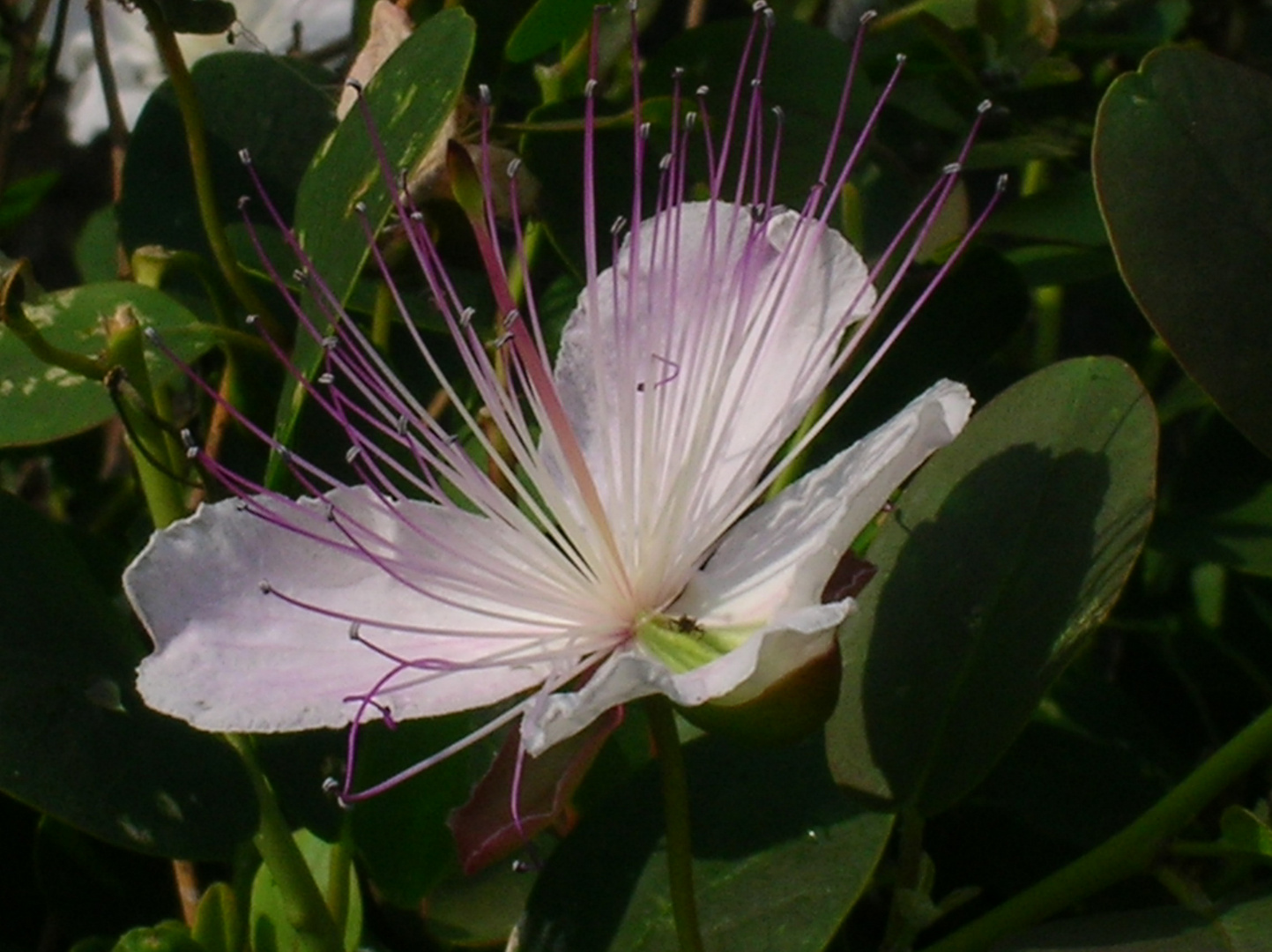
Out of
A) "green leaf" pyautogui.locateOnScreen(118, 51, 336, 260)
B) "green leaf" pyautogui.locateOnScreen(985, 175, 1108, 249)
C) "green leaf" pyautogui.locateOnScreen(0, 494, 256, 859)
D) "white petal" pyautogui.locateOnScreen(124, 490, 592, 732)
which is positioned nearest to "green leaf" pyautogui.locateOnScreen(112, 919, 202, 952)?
"green leaf" pyautogui.locateOnScreen(0, 494, 256, 859)

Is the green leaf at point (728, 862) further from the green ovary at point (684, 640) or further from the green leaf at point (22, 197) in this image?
the green leaf at point (22, 197)

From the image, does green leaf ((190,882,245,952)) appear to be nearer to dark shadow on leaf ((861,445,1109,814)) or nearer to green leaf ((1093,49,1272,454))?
dark shadow on leaf ((861,445,1109,814))

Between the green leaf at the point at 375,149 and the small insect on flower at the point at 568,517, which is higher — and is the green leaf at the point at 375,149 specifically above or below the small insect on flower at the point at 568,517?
above

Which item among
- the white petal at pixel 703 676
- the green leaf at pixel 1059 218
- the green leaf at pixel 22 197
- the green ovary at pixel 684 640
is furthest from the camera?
the green leaf at pixel 22 197

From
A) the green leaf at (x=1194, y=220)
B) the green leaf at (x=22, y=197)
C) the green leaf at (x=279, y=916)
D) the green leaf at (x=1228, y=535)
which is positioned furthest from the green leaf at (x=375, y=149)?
the green leaf at (x=22, y=197)

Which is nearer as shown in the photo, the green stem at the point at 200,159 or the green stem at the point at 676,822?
the green stem at the point at 676,822

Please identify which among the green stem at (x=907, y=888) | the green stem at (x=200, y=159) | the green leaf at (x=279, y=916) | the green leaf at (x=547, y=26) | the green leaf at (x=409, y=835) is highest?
the green leaf at (x=547, y=26)

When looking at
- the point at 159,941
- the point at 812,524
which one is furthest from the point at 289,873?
the point at 812,524
